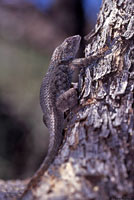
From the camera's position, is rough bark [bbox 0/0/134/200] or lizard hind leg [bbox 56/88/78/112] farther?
lizard hind leg [bbox 56/88/78/112]

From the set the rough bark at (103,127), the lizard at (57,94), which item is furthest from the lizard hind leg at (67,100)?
the rough bark at (103,127)

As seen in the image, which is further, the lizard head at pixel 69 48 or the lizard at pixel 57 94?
the lizard head at pixel 69 48

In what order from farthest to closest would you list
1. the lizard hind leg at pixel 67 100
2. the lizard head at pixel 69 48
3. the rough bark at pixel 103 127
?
1. the lizard head at pixel 69 48
2. the lizard hind leg at pixel 67 100
3. the rough bark at pixel 103 127

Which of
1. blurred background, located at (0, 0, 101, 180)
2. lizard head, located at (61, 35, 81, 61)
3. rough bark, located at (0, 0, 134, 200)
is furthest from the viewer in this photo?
blurred background, located at (0, 0, 101, 180)

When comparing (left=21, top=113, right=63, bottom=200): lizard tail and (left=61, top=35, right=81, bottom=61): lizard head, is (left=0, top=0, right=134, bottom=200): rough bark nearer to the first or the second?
(left=21, top=113, right=63, bottom=200): lizard tail

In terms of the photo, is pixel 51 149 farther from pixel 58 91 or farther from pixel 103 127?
pixel 58 91

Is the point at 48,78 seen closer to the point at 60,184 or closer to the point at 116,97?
the point at 116,97

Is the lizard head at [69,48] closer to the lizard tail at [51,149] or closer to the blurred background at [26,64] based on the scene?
the lizard tail at [51,149]

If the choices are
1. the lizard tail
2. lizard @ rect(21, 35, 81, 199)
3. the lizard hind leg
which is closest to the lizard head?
lizard @ rect(21, 35, 81, 199)
